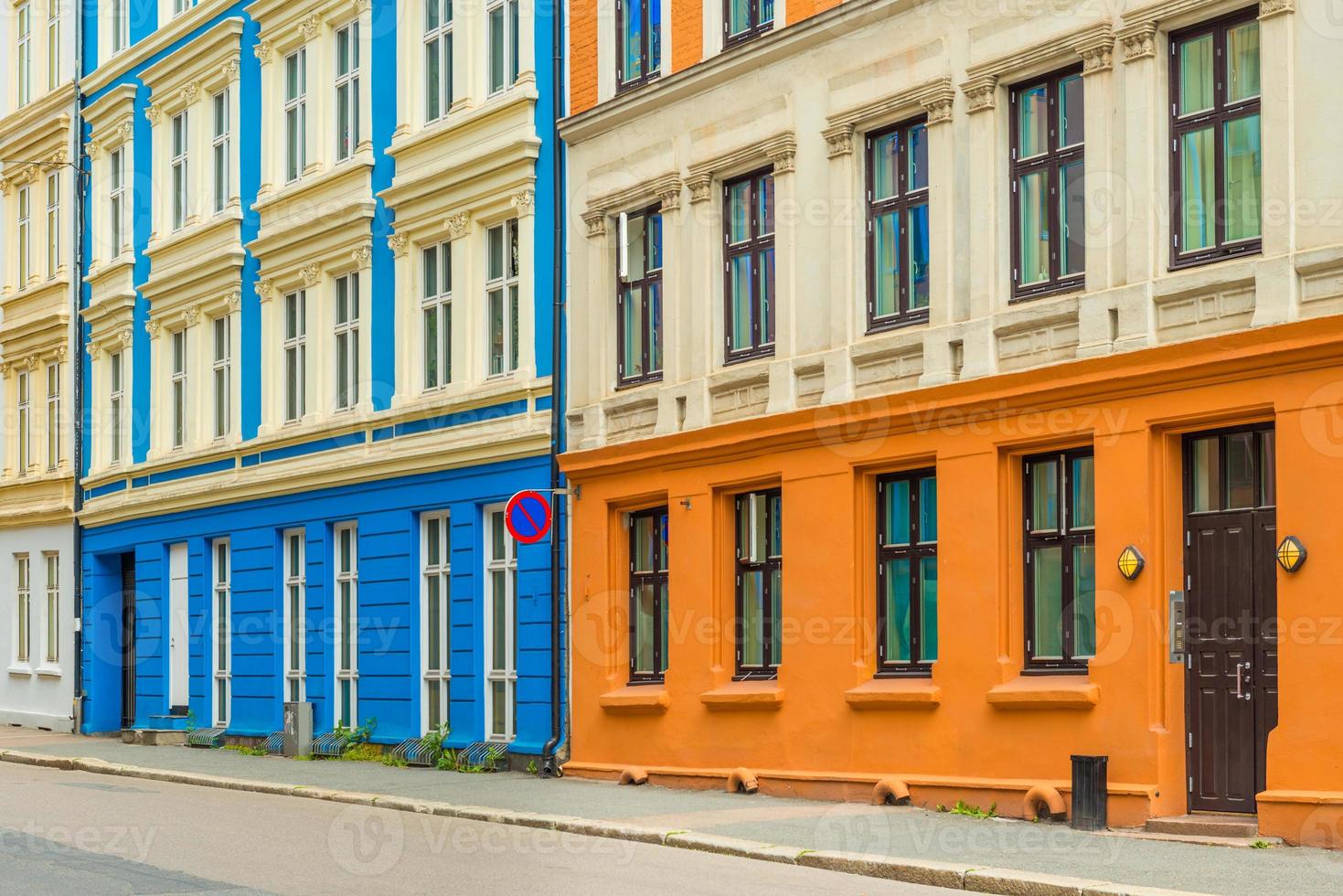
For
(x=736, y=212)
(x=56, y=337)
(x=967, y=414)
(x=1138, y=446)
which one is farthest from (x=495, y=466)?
(x=56, y=337)

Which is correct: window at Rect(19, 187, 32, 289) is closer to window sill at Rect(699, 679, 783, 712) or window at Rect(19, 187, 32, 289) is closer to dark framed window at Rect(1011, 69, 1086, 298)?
window sill at Rect(699, 679, 783, 712)

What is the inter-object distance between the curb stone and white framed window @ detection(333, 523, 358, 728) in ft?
13.1

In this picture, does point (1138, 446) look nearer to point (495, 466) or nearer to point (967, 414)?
point (967, 414)

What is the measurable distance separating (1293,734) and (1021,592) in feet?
10.8

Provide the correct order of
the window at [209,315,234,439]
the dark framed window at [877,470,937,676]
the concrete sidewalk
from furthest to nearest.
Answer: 1. the window at [209,315,234,439]
2. the dark framed window at [877,470,937,676]
3. the concrete sidewalk

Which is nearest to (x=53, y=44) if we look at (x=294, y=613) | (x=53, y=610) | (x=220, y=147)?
(x=220, y=147)

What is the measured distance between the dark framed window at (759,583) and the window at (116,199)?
59.6 feet

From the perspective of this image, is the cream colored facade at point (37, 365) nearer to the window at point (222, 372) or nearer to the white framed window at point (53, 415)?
the white framed window at point (53, 415)

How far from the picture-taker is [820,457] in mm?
19547

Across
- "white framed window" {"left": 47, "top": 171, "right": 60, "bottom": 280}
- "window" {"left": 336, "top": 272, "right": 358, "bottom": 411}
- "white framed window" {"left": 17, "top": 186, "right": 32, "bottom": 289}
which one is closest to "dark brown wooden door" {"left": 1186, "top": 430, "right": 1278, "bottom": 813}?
Result: "window" {"left": 336, "top": 272, "right": 358, "bottom": 411}

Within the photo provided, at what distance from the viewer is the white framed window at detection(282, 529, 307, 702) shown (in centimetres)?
2898

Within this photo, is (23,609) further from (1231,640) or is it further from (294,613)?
(1231,640)

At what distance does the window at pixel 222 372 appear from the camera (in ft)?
103

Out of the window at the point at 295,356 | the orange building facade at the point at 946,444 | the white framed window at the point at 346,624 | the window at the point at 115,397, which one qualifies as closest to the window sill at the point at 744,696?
the orange building facade at the point at 946,444
